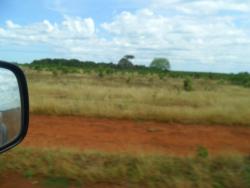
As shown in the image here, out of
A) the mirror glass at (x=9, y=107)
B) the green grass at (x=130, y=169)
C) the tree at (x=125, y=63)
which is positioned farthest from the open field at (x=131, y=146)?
the tree at (x=125, y=63)

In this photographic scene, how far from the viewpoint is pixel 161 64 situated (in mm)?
83938

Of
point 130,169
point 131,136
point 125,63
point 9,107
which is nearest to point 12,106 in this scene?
point 9,107

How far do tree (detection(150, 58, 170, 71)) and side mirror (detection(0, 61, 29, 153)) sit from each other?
3145 inches

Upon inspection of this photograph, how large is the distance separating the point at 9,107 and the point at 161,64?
269 ft

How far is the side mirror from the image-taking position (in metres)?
2.25

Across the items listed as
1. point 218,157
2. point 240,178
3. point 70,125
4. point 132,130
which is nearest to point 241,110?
point 132,130

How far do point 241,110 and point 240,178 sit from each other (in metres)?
9.60

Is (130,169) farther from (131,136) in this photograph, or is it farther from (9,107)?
(131,136)

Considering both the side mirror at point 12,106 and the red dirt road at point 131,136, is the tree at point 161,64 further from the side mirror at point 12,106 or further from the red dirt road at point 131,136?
the side mirror at point 12,106

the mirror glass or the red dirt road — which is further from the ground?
the mirror glass

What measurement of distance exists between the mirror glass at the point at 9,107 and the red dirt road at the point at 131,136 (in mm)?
6504

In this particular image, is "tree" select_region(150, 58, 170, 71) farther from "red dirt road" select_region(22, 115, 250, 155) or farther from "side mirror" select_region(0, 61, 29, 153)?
"side mirror" select_region(0, 61, 29, 153)

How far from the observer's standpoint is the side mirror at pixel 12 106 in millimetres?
2250

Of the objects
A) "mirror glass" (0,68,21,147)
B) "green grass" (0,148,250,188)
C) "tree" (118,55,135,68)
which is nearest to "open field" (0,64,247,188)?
"green grass" (0,148,250,188)
